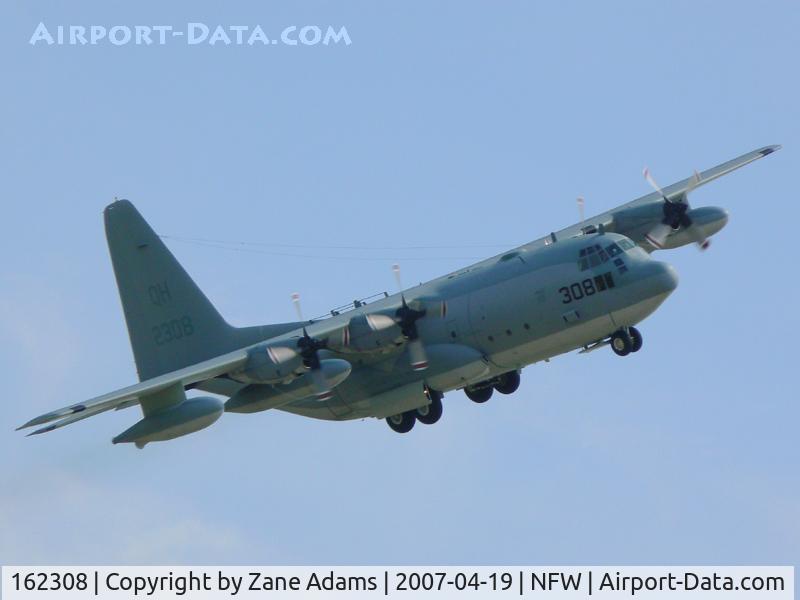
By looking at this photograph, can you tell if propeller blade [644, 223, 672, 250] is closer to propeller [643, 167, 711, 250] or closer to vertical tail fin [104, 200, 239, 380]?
propeller [643, 167, 711, 250]

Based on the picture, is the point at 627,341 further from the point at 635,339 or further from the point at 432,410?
the point at 432,410

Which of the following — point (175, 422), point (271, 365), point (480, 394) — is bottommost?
point (480, 394)

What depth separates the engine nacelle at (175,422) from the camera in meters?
38.7

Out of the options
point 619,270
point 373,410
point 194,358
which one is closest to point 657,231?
point 619,270

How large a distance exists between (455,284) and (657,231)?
6459 mm

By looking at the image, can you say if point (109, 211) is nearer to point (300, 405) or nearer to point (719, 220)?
point (300, 405)

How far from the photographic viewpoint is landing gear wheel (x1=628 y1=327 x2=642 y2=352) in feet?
133

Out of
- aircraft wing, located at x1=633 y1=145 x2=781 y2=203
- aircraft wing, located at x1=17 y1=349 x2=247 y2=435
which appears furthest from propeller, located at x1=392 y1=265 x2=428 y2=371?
aircraft wing, located at x1=633 y1=145 x2=781 y2=203

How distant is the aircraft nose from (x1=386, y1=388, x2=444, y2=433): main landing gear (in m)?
6.70

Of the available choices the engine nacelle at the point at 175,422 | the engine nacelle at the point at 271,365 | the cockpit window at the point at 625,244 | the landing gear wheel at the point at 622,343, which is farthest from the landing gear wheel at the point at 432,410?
the engine nacelle at the point at 175,422

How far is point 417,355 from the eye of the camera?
138ft

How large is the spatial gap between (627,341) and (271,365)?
8787 mm

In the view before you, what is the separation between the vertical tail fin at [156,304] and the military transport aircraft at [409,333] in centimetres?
4

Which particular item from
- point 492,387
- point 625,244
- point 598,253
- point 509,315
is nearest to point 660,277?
point 625,244
